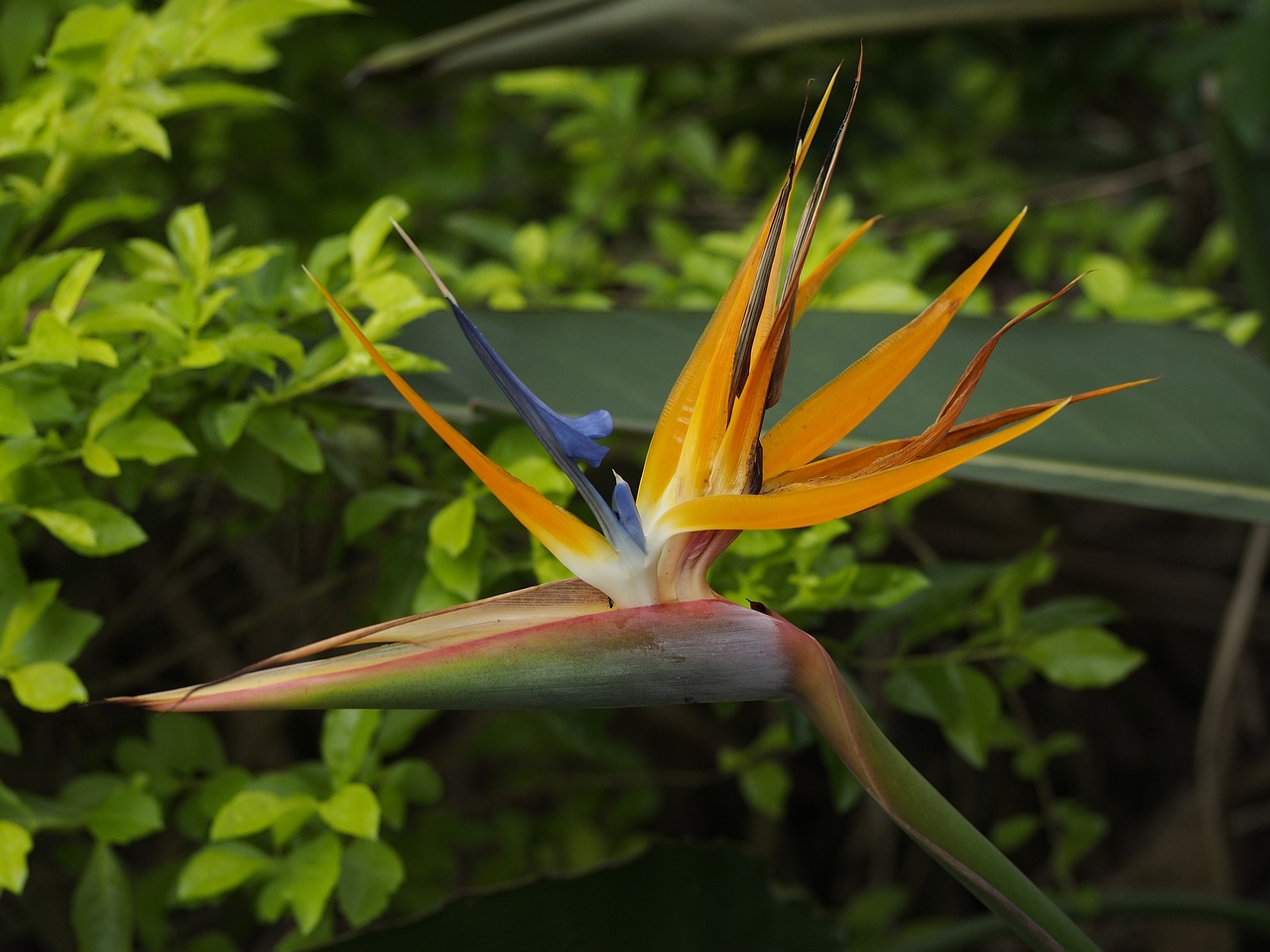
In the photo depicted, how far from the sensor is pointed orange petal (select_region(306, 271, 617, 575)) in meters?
0.31

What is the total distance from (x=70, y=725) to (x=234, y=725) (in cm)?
40

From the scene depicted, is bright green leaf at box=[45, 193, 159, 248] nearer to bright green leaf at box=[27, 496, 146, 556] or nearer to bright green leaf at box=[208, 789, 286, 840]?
bright green leaf at box=[27, 496, 146, 556]

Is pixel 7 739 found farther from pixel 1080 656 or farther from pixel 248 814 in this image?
pixel 1080 656

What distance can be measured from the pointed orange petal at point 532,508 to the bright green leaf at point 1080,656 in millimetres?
367

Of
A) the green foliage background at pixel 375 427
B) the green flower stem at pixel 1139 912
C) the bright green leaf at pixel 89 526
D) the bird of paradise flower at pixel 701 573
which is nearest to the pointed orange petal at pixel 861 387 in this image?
the bird of paradise flower at pixel 701 573

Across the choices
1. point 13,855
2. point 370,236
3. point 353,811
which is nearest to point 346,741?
point 353,811

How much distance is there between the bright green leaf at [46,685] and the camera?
Answer: 46cm

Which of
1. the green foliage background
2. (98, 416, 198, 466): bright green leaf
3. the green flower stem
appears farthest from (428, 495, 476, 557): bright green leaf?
the green flower stem

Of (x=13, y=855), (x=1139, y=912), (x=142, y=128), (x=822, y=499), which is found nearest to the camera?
(x=822, y=499)

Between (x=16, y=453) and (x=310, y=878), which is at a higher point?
(x=16, y=453)

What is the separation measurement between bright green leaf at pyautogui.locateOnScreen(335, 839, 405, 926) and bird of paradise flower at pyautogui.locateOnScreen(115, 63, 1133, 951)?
21 centimetres

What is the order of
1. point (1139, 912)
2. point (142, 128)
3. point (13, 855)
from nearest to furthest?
point (13, 855)
point (142, 128)
point (1139, 912)

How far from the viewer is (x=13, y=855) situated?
43 centimetres

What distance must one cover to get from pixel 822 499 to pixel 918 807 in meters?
0.10
